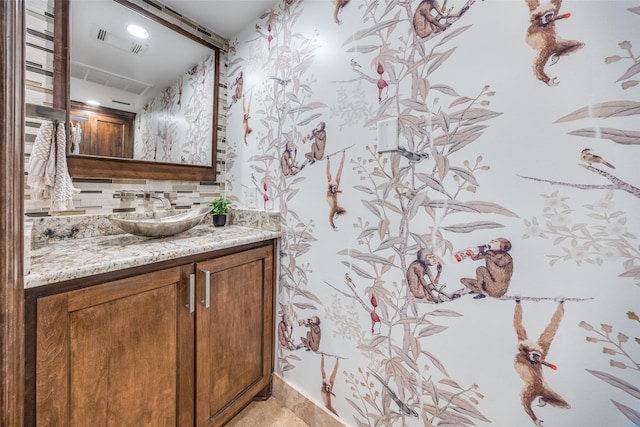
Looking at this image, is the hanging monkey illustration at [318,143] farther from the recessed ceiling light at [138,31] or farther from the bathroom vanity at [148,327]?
the recessed ceiling light at [138,31]

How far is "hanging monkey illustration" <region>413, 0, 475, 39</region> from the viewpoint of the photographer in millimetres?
873

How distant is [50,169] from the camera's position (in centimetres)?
98

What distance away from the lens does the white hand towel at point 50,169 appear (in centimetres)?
97

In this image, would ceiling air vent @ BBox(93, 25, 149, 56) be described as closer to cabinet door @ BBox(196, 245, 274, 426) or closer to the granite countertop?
the granite countertop

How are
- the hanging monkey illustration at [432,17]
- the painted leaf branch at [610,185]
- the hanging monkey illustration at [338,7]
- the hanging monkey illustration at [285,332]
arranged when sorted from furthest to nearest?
the hanging monkey illustration at [285,332], the hanging monkey illustration at [338,7], the hanging monkey illustration at [432,17], the painted leaf branch at [610,185]

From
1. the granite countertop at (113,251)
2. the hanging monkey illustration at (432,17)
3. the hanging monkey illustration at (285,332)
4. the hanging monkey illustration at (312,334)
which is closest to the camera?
the granite countertop at (113,251)

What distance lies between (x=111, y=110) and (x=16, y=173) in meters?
0.90

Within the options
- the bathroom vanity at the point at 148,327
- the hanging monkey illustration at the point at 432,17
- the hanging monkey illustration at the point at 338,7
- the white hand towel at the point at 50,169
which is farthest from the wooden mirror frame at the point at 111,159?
the hanging monkey illustration at the point at 432,17

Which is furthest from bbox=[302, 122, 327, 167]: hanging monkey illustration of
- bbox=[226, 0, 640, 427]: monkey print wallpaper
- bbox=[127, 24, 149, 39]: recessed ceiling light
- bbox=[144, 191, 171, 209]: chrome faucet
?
bbox=[127, 24, 149, 39]: recessed ceiling light

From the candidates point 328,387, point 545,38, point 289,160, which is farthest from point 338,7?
point 328,387

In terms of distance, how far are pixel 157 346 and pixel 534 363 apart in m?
1.26

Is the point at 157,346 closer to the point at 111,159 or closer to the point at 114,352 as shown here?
the point at 114,352

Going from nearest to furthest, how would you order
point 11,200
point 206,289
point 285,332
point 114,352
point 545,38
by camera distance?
point 11,200 → point 545,38 → point 114,352 → point 206,289 → point 285,332

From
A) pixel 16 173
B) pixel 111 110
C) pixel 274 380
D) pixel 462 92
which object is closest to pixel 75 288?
pixel 16 173
